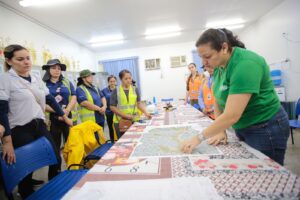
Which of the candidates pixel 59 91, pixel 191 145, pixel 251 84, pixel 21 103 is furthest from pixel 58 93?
pixel 251 84

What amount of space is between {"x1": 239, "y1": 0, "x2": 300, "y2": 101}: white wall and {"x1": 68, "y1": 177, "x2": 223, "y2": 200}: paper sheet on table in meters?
4.57

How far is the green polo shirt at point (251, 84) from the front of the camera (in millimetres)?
844

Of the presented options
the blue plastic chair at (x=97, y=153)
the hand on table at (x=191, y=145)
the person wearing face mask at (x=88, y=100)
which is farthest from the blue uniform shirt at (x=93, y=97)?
the hand on table at (x=191, y=145)

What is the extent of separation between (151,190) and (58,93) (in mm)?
2377

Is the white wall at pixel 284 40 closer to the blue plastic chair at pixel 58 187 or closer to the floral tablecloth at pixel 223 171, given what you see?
the floral tablecloth at pixel 223 171

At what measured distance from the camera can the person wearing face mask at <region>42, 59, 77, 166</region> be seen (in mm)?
2494

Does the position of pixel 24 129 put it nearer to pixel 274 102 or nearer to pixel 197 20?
pixel 274 102

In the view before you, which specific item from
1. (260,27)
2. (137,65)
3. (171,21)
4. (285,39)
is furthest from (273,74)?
(137,65)

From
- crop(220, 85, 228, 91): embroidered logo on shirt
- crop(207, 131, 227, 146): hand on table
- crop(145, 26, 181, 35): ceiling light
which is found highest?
crop(145, 26, 181, 35): ceiling light

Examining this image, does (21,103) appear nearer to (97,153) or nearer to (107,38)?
(97,153)

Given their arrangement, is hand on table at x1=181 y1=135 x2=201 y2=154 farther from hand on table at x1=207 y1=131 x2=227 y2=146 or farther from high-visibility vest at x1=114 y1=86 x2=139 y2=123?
high-visibility vest at x1=114 y1=86 x2=139 y2=123

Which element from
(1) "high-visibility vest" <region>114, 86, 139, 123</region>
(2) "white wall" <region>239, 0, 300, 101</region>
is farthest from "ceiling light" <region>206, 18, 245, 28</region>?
(1) "high-visibility vest" <region>114, 86, 139, 123</region>

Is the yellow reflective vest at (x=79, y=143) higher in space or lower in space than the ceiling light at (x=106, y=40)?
→ lower

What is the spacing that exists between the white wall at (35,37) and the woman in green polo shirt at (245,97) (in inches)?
140
